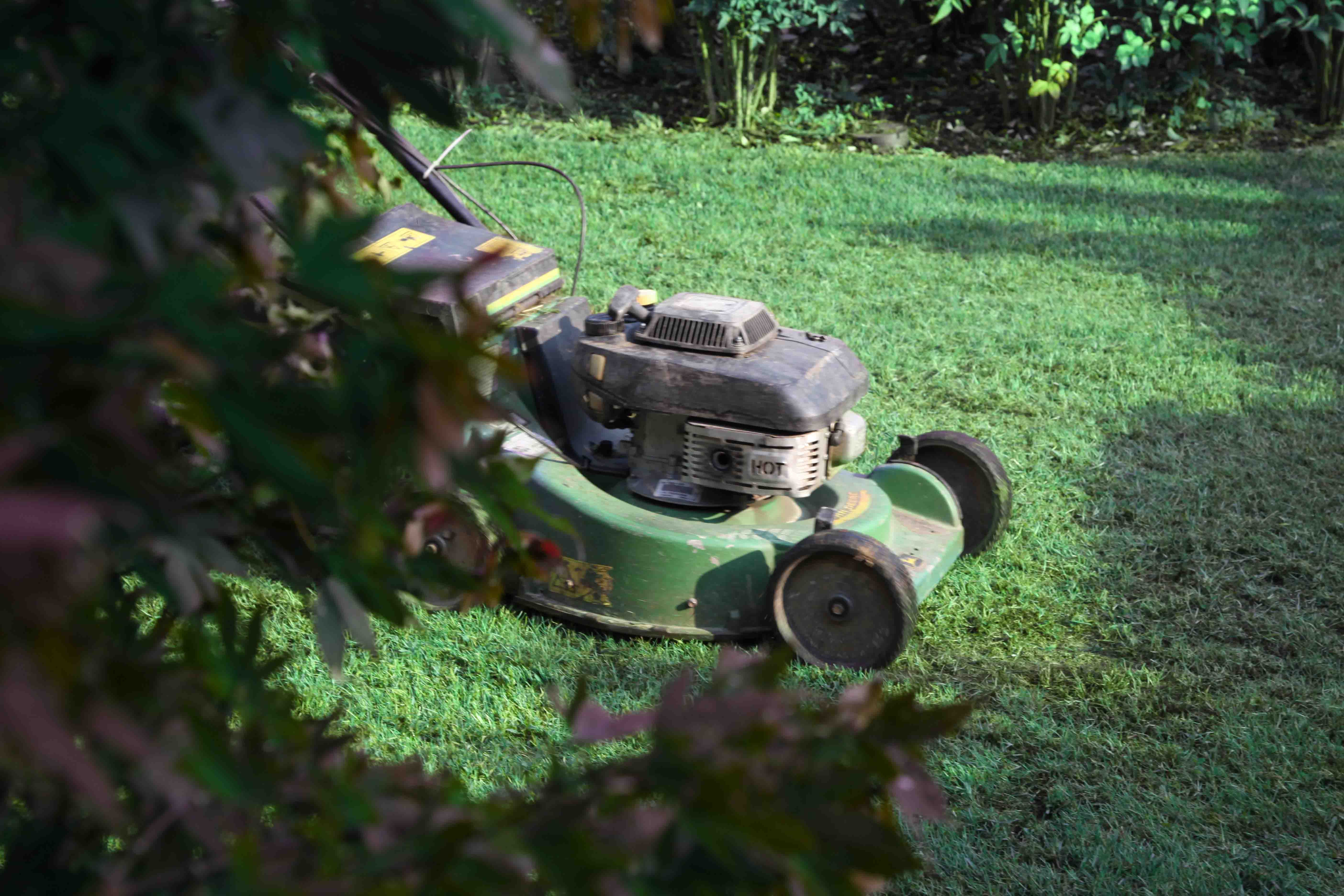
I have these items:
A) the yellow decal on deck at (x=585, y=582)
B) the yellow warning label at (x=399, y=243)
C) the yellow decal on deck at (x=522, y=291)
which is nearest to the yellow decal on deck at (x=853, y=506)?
the yellow decal on deck at (x=585, y=582)

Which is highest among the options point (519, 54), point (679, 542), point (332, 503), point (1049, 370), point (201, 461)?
point (519, 54)

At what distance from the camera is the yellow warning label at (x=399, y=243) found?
3.16 meters

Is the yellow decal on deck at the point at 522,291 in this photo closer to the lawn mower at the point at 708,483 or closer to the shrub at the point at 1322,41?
the lawn mower at the point at 708,483

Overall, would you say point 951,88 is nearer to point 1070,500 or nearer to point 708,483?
point 1070,500

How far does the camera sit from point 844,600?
276 cm

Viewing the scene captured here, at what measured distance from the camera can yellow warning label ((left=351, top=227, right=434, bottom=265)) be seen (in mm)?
3156

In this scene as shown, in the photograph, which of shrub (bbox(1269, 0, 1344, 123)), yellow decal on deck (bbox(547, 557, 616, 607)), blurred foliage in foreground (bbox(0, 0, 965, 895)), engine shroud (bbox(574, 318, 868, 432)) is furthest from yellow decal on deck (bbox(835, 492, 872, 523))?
shrub (bbox(1269, 0, 1344, 123))

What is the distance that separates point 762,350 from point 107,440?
2.43 metres

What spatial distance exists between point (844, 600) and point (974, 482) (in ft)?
2.71

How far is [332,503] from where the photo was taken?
1.88ft

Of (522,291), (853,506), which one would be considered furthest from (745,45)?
(853,506)

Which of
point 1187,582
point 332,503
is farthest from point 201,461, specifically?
point 1187,582

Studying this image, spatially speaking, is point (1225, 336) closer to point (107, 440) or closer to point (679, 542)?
point (679, 542)

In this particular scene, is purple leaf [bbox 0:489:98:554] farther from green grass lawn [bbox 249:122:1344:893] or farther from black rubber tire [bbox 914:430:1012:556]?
black rubber tire [bbox 914:430:1012:556]
